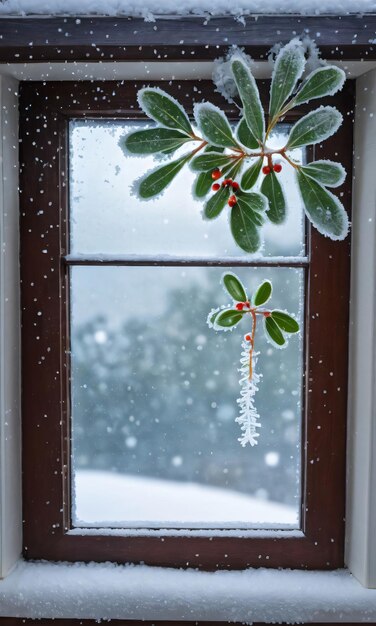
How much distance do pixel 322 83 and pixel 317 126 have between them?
0.08 metres

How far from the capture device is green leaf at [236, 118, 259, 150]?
3.35 feet

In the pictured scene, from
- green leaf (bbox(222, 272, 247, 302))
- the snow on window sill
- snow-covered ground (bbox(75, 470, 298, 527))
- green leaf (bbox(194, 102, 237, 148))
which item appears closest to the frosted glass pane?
green leaf (bbox(222, 272, 247, 302))

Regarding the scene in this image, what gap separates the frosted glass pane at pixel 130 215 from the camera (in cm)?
123

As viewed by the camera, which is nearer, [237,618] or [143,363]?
[237,618]

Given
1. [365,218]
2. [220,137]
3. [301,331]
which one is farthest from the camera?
[301,331]

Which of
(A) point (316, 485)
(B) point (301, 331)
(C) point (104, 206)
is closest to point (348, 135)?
(B) point (301, 331)

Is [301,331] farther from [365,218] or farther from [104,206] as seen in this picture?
[104,206]

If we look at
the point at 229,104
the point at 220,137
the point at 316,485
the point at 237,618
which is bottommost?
the point at 237,618

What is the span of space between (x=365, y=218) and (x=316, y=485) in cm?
62

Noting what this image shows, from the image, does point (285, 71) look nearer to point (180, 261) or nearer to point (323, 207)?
point (323, 207)

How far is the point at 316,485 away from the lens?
123cm

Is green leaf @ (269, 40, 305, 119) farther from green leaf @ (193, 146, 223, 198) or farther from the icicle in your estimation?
the icicle

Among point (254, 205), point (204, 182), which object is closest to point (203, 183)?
point (204, 182)

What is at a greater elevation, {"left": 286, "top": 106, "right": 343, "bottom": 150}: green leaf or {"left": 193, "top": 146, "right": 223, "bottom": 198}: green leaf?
{"left": 286, "top": 106, "right": 343, "bottom": 150}: green leaf
